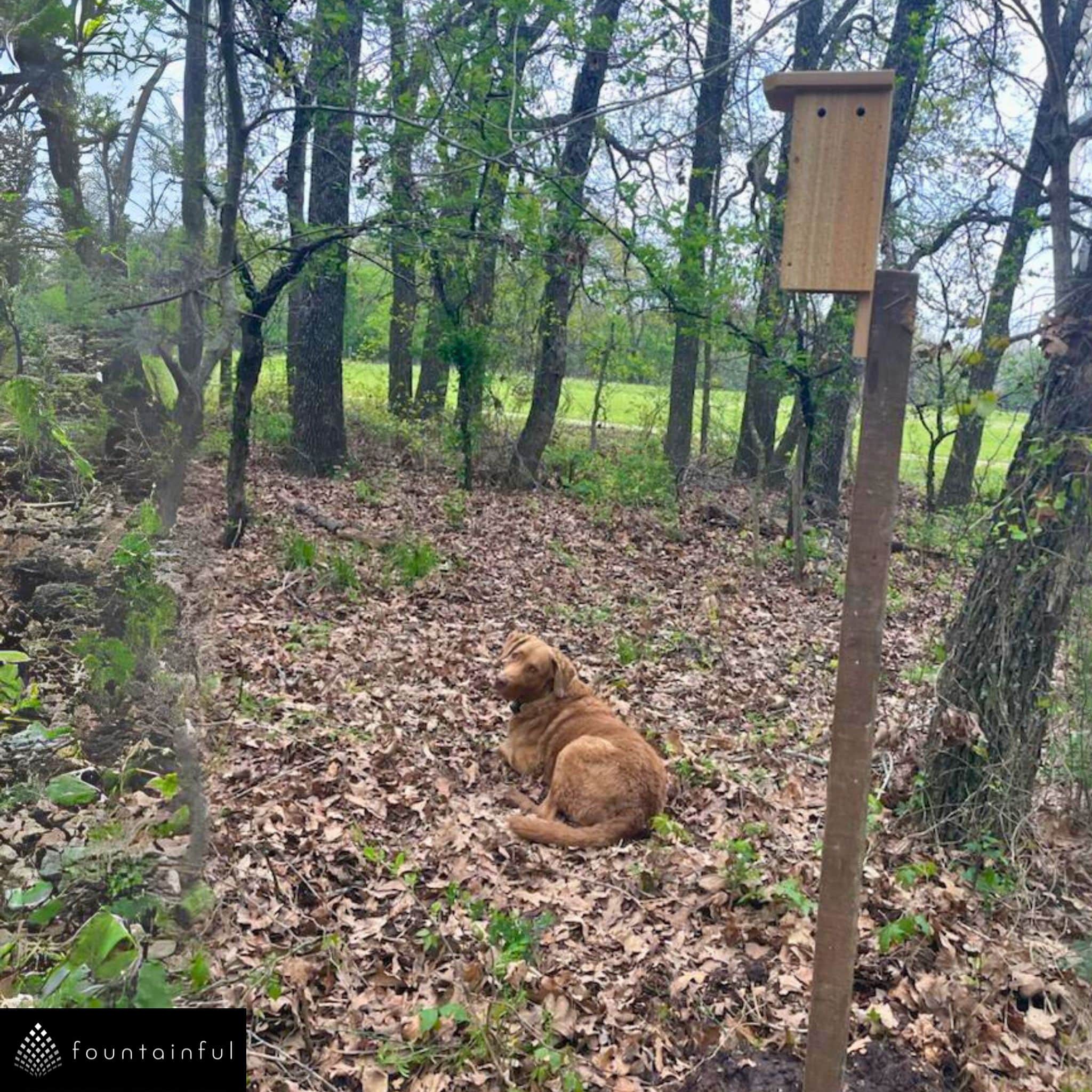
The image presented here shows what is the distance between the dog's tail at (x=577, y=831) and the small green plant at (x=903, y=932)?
1396 millimetres

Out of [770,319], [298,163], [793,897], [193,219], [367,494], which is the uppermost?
[298,163]

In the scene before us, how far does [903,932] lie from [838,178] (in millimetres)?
2971

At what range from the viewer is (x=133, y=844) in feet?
13.3

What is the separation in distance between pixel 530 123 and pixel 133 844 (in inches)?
310

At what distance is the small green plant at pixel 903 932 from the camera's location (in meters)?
3.74

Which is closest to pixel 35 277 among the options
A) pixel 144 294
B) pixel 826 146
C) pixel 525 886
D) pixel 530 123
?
pixel 144 294

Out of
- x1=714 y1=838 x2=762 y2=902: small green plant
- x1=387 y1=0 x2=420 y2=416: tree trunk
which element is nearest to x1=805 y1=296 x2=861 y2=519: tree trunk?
x1=387 y1=0 x2=420 y2=416: tree trunk

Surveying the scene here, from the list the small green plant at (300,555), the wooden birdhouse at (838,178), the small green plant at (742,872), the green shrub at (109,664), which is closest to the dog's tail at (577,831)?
the small green plant at (742,872)

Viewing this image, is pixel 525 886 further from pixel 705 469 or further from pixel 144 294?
pixel 705 469

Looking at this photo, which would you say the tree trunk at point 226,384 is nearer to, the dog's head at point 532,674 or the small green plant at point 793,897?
the dog's head at point 532,674

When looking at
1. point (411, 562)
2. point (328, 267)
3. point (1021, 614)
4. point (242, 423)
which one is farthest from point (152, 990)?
point (328, 267)

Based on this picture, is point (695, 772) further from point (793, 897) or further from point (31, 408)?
point (31, 408)

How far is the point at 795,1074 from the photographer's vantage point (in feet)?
10.7

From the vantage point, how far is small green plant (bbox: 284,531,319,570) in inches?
340
